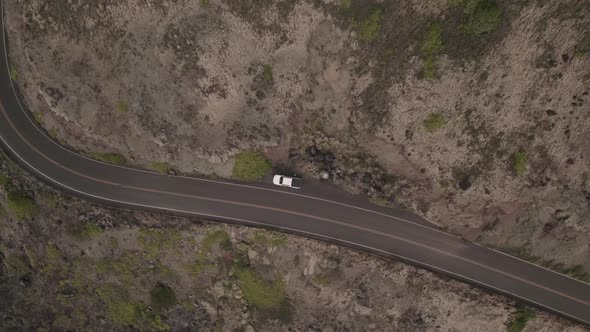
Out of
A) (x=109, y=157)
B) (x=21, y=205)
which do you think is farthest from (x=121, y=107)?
(x=21, y=205)

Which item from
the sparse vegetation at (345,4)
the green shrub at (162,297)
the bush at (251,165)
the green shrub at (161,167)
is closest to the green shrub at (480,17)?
the sparse vegetation at (345,4)

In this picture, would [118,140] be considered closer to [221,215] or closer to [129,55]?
[129,55]

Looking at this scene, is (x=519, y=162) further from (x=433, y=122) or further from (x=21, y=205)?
(x=21, y=205)

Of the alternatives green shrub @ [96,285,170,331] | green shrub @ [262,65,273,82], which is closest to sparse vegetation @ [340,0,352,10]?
green shrub @ [262,65,273,82]

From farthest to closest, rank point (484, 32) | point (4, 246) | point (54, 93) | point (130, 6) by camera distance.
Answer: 1. point (4, 246)
2. point (54, 93)
3. point (130, 6)
4. point (484, 32)

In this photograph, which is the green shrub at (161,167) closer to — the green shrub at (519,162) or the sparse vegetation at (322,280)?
the sparse vegetation at (322,280)

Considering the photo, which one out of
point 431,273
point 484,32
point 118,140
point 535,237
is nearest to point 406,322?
point 431,273
